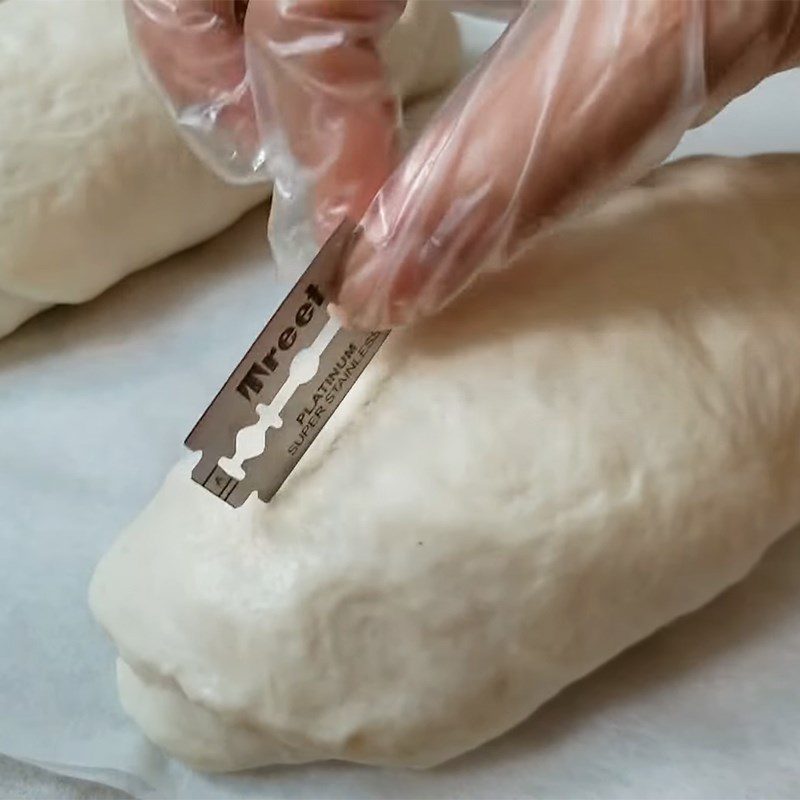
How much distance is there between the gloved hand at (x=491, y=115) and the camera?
0.68 m

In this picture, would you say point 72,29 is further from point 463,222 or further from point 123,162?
point 463,222

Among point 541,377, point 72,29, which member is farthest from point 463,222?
Answer: point 72,29

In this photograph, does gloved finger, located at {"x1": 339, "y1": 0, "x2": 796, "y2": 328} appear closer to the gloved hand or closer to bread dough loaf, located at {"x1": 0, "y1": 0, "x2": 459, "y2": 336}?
the gloved hand

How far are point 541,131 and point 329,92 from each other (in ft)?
0.55

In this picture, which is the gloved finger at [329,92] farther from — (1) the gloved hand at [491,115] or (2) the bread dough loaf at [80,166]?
(2) the bread dough loaf at [80,166]

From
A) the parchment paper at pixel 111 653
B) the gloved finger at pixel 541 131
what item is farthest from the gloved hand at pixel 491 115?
the parchment paper at pixel 111 653

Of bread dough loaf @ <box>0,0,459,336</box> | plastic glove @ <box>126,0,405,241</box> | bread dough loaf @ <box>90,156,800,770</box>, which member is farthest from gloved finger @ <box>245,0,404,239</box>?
bread dough loaf @ <box>0,0,459,336</box>

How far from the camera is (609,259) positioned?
0.84 metres

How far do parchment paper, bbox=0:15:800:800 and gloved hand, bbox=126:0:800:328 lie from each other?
434mm

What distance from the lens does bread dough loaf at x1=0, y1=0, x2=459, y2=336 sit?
3.74 ft

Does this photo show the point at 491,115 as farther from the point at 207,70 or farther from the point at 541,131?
the point at 207,70

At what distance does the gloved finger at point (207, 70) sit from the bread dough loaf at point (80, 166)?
1.13 ft

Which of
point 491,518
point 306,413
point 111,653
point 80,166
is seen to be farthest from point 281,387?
point 80,166

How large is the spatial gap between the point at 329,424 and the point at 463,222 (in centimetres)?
20
